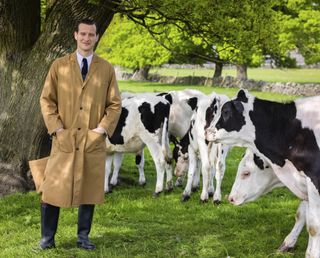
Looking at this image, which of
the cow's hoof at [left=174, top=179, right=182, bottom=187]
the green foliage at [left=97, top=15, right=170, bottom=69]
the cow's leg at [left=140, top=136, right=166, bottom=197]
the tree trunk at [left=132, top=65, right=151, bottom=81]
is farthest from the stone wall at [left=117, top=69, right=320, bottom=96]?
the cow's leg at [left=140, top=136, right=166, bottom=197]

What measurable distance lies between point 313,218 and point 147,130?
189 inches

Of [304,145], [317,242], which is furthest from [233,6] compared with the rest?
[317,242]

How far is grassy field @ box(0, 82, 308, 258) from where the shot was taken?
6512 millimetres

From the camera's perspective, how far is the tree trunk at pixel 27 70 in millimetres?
9344

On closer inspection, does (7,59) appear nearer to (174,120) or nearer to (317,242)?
(174,120)

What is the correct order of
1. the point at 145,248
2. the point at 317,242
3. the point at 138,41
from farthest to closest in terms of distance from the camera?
the point at 138,41 < the point at 145,248 < the point at 317,242

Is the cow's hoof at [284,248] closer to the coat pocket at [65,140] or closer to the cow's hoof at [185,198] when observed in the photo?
the coat pocket at [65,140]

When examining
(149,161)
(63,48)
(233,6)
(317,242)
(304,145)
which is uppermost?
(233,6)

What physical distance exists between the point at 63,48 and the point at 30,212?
279 cm

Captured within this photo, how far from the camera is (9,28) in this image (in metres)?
9.30

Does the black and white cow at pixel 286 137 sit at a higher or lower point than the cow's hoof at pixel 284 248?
higher

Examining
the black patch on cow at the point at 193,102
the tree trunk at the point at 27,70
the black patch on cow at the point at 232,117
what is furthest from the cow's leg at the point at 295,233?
the tree trunk at the point at 27,70

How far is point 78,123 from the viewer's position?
606 centimetres

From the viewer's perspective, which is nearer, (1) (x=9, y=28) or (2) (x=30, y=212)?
(2) (x=30, y=212)
